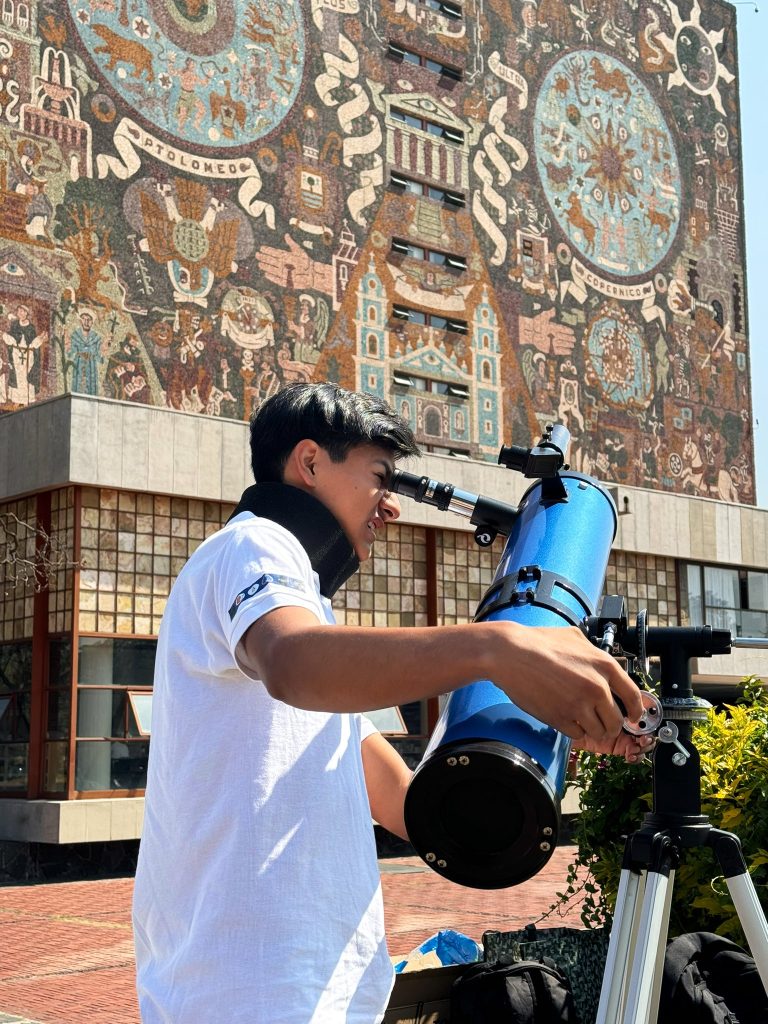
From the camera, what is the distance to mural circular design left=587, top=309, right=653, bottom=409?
27.9m

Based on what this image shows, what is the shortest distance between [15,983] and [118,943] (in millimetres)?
1791

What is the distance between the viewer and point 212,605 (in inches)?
76.2

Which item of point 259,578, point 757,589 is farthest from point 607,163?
point 259,578

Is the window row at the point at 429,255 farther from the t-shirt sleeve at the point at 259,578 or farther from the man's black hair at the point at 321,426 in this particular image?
the t-shirt sleeve at the point at 259,578

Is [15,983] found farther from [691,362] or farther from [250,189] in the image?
[691,362]

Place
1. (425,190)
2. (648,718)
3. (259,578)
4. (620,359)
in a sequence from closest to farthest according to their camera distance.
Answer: (259,578) < (648,718) < (425,190) < (620,359)

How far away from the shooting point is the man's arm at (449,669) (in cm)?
158

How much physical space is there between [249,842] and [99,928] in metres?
9.76

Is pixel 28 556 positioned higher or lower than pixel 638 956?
higher

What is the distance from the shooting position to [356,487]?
7.27 ft

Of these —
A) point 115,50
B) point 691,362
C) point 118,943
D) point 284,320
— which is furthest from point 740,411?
point 118,943

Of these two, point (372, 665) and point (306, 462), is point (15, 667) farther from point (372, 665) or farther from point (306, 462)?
point (372, 665)

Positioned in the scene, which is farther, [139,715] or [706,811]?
[139,715]

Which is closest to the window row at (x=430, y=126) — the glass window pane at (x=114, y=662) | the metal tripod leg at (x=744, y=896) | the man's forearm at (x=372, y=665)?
the glass window pane at (x=114, y=662)
